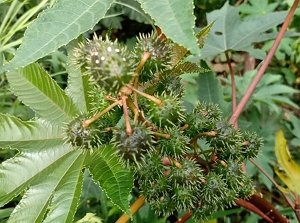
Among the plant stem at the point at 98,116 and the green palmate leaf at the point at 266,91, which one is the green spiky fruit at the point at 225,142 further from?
the green palmate leaf at the point at 266,91

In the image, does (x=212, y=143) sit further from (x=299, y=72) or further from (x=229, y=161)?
(x=299, y=72)

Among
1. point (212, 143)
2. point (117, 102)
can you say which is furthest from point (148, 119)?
point (212, 143)

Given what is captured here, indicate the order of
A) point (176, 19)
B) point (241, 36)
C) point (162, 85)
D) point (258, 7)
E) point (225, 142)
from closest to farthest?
point (176, 19)
point (162, 85)
point (225, 142)
point (241, 36)
point (258, 7)

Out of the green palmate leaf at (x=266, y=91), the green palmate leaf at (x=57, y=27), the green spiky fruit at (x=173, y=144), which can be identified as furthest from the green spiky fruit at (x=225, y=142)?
the green palmate leaf at (x=266, y=91)

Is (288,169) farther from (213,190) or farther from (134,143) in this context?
(134,143)

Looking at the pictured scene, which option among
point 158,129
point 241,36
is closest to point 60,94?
point 158,129

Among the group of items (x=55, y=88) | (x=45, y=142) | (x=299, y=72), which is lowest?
(x=299, y=72)

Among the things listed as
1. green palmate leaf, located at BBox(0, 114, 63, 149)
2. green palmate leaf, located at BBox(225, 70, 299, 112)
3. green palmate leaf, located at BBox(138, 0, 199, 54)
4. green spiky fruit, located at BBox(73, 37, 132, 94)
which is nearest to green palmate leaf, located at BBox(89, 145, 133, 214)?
green palmate leaf, located at BBox(0, 114, 63, 149)
